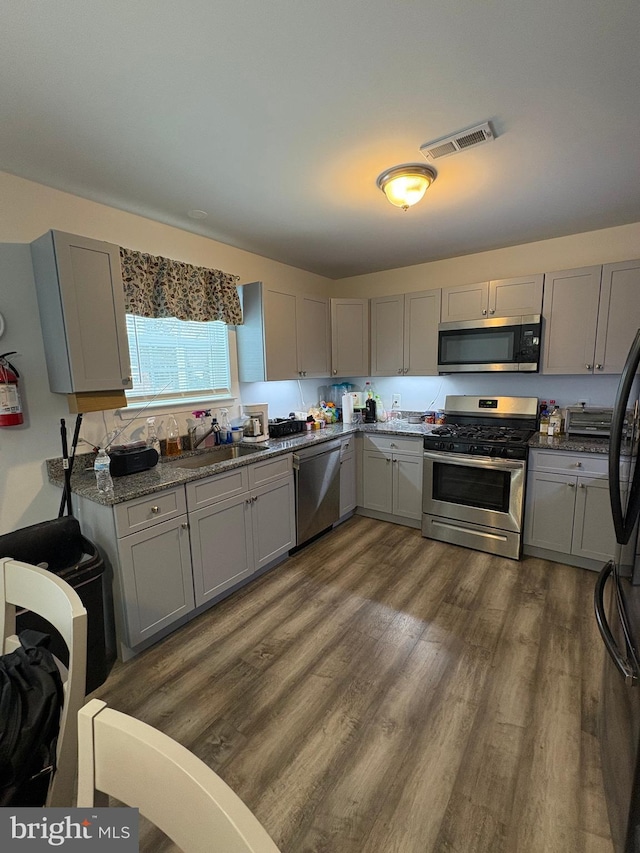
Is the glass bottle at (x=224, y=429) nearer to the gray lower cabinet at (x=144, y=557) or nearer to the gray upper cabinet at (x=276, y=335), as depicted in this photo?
the gray upper cabinet at (x=276, y=335)

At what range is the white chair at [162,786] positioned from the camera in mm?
480

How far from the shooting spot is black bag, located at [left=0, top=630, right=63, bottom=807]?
78cm

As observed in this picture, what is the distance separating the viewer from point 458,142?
5.83ft

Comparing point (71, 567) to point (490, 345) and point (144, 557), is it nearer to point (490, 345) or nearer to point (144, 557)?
point (144, 557)

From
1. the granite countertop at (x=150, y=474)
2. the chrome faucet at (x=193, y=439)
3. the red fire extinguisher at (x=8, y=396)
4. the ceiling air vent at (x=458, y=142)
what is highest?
the ceiling air vent at (x=458, y=142)

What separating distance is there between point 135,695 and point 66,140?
2615 mm

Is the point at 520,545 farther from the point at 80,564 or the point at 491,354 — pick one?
the point at 80,564

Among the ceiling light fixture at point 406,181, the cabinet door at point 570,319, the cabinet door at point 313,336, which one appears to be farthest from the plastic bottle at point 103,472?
the cabinet door at point 570,319

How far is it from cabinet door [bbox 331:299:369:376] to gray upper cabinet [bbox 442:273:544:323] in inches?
33.7

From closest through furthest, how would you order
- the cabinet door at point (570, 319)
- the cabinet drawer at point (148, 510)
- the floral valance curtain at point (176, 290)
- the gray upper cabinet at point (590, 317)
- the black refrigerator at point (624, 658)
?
the black refrigerator at point (624, 658), the cabinet drawer at point (148, 510), the floral valance curtain at point (176, 290), the gray upper cabinet at point (590, 317), the cabinet door at point (570, 319)

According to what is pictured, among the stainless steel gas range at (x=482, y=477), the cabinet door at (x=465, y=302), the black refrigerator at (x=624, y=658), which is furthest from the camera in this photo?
the cabinet door at (x=465, y=302)

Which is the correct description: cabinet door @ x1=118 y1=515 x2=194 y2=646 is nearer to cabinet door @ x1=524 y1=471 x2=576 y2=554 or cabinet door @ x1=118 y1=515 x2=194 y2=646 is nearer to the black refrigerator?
the black refrigerator

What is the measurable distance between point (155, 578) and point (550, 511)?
2.80 m

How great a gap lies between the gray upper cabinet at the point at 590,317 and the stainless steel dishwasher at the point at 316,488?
6.47ft
